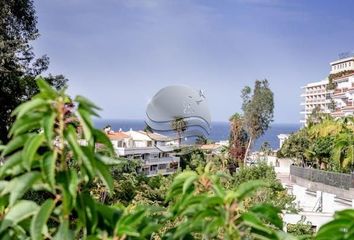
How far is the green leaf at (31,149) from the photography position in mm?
839

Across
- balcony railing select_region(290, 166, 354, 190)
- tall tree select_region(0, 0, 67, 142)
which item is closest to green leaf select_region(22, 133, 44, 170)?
tall tree select_region(0, 0, 67, 142)

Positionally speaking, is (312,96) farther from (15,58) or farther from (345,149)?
(15,58)

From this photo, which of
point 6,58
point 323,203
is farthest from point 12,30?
point 323,203

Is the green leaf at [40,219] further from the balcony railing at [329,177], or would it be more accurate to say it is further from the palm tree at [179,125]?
the palm tree at [179,125]

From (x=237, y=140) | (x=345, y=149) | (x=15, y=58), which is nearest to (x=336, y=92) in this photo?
(x=237, y=140)

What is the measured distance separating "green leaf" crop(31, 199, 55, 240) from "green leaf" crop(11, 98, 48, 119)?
15 cm

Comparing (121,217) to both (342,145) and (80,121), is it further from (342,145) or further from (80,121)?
(342,145)

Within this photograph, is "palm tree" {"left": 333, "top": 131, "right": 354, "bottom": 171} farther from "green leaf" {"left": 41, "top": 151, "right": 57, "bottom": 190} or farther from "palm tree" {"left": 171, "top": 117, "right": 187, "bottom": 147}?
"green leaf" {"left": 41, "top": 151, "right": 57, "bottom": 190}

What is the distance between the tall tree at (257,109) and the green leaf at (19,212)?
35.5 meters

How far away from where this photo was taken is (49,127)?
830 mm

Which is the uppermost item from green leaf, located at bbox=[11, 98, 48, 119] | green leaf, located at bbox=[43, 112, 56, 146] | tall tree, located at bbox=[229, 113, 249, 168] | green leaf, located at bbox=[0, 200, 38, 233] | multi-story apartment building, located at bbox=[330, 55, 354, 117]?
multi-story apartment building, located at bbox=[330, 55, 354, 117]

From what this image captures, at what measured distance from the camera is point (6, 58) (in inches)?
490

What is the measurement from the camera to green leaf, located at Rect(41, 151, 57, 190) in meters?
0.84

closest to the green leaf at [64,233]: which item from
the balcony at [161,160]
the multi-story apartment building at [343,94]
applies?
the multi-story apartment building at [343,94]
